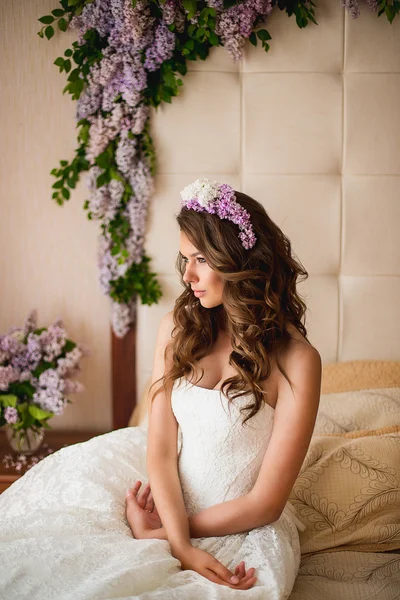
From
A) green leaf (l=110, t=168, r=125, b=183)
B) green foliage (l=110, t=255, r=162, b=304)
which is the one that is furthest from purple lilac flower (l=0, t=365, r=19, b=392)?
green leaf (l=110, t=168, r=125, b=183)

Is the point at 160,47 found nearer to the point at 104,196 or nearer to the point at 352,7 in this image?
the point at 104,196

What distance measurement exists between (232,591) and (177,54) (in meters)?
2.11

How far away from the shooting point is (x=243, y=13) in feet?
8.66

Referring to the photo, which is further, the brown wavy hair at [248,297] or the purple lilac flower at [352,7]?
the purple lilac flower at [352,7]

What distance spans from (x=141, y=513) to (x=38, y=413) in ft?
3.36

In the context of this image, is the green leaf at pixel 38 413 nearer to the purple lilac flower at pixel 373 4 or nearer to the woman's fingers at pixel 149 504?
the woman's fingers at pixel 149 504

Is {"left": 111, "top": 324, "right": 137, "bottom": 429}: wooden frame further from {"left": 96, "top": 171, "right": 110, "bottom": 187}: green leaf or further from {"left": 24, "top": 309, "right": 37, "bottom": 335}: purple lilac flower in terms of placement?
{"left": 96, "top": 171, "right": 110, "bottom": 187}: green leaf

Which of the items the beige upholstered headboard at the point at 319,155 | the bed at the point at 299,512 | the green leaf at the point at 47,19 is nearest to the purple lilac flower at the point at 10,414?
the bed at the point at 299,512

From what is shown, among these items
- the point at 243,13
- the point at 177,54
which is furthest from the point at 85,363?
the point at 243,13

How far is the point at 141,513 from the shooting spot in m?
1.75

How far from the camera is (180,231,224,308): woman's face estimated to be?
1752 millimetres

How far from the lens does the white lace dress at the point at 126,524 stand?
1351mm

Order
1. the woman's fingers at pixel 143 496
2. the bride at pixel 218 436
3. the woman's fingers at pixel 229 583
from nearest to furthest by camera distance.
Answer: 1. the woman's fingers at pixel 229 583
2. the bride at pixel 218 436
3. the woman's fingers at pixel 143 496

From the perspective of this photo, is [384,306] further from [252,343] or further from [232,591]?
[232,591]
